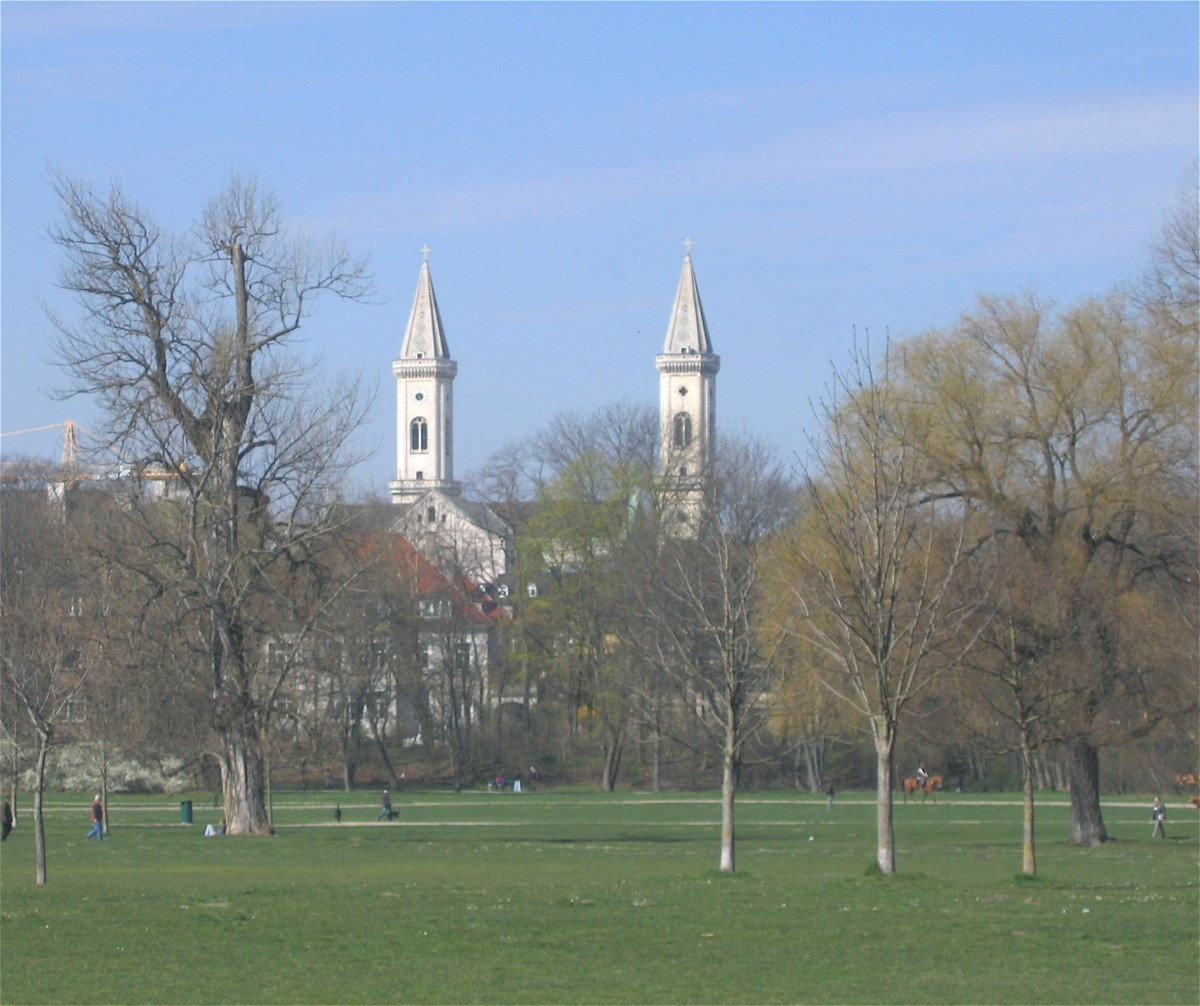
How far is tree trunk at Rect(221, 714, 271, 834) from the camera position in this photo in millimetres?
35562

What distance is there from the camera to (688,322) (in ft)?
623

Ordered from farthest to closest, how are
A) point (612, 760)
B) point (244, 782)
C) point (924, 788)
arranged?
point (612, 760) → point (924, 788) → point (244, 782)

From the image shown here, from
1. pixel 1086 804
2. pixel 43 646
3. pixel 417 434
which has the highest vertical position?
pixel 417 434

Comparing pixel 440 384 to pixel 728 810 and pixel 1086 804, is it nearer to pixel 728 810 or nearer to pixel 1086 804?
pixel 1086 804

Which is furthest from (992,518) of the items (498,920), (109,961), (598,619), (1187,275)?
(598,619)

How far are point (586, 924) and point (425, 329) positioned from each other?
7175 inches

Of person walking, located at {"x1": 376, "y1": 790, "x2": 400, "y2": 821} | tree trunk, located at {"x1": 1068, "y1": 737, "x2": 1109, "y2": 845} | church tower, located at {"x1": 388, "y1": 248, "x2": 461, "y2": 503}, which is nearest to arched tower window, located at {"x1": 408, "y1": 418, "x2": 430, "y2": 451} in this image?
church tower, located at {"x1": 388, "y1": 248, "x2": 461, "y2": 503}

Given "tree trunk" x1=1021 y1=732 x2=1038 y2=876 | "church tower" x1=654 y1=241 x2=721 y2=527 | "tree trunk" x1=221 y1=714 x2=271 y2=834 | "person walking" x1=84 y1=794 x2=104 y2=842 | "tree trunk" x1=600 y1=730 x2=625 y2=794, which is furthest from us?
"church tower" x1=654 y1=241 x2=721 y2=527

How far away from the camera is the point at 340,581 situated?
40375 mm

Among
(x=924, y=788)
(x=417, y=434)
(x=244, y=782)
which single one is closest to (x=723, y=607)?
(x=244, y=782)

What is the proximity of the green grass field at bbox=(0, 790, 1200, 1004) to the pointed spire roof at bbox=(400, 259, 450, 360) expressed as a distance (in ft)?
541

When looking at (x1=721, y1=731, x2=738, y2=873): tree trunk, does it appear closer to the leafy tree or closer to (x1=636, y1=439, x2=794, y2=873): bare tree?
(x1=636, y1=439, x2=794, y2=873): bare tree

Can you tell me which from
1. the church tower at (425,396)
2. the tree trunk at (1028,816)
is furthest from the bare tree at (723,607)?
the church tower at (425,396)

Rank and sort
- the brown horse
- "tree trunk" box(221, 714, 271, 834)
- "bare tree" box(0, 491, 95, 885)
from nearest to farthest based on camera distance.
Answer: "bare tree" box(0, 491, 95, 885)
"tree trunk" box(221, 714, 271, 834)
the brown horse
